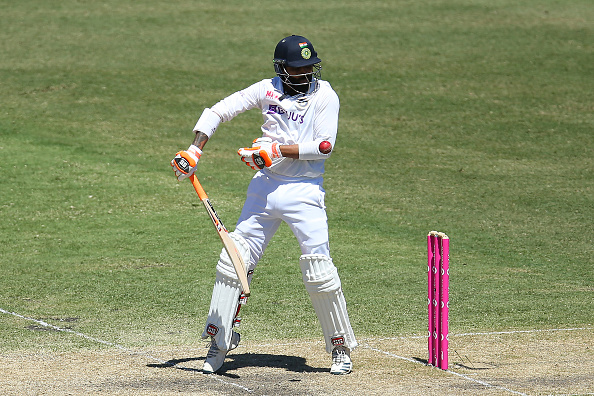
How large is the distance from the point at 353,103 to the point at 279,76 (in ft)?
38.6

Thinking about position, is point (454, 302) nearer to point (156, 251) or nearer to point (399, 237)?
point (399, 237)

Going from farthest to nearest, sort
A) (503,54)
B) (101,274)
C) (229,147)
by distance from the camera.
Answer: (503,54)
(229,147)
(101,274)

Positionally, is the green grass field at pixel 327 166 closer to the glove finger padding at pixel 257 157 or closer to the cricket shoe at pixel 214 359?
the cricket shoe at pixel 214 359

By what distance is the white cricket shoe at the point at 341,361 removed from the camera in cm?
616

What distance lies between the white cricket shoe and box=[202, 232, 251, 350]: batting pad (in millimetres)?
749

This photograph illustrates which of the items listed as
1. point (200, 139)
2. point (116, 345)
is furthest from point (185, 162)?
point (116, 345)

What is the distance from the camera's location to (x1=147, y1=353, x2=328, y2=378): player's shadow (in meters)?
6.29

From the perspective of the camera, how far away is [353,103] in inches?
714

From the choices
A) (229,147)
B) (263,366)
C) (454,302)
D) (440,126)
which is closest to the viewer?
(263,366)

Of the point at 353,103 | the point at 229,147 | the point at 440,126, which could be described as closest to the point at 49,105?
the point at 229,147

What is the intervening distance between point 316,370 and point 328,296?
55 centimetres

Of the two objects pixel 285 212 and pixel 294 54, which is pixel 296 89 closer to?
pixel 294 54

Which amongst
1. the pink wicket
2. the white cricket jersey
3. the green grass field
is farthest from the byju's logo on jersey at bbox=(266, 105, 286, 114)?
the green grass field

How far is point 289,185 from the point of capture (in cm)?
629
